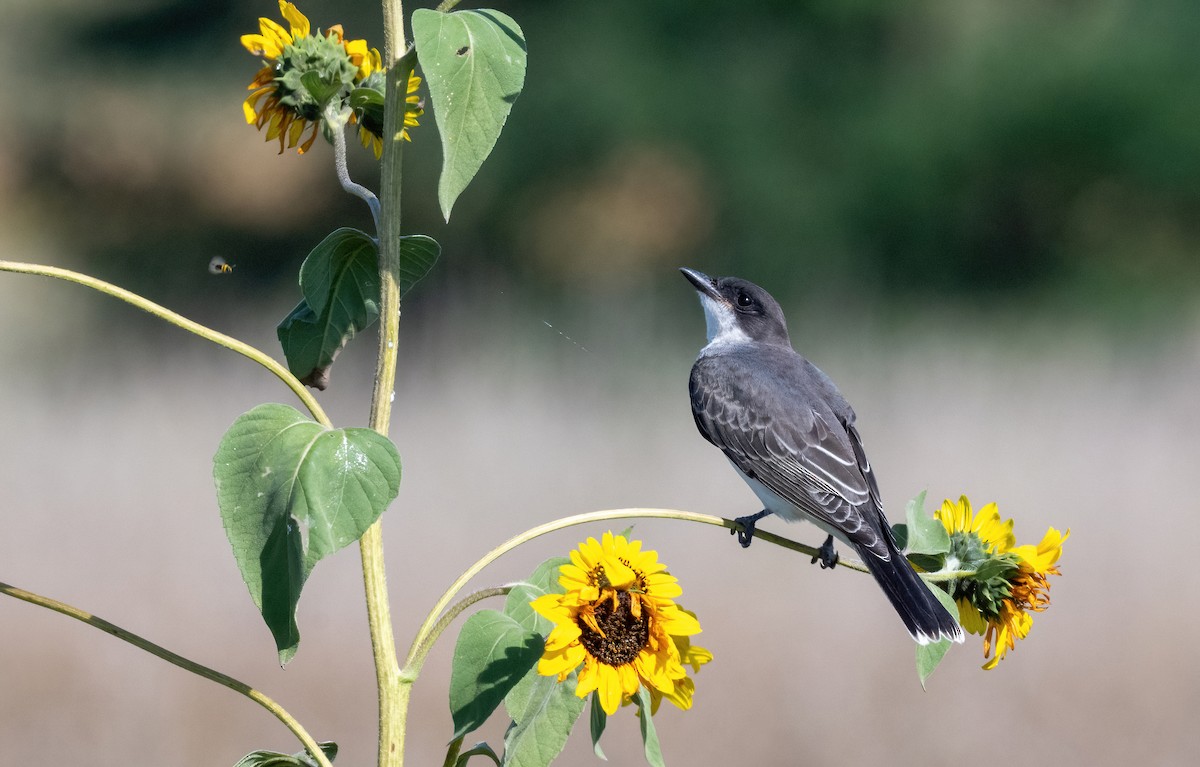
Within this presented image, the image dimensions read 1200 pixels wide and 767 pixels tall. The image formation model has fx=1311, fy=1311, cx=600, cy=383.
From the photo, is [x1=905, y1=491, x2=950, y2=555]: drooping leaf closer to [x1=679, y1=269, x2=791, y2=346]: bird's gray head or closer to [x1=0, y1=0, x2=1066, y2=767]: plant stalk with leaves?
[x1=0, y1=0, x2=1066, y2=767]: plant stalk with leaves

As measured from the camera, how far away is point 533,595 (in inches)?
79.6

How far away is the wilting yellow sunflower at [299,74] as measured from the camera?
2145 mm

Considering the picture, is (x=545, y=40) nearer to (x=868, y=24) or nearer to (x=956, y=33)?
(x=868, y=24)

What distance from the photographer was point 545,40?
16.6m

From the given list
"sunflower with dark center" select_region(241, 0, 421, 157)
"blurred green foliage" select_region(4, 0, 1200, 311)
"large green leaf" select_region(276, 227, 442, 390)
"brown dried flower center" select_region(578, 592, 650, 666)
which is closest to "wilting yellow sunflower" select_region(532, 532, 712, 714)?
"brown dried flower center" select_region(578, 592, 650, 666)

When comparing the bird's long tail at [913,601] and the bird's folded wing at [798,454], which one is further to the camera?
the bird's folded wing at [798,454]

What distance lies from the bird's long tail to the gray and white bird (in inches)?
0.7

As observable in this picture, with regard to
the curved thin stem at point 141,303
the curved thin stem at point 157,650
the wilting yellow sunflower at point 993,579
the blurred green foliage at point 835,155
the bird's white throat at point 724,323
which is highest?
the blurred green foliage at point 835,155

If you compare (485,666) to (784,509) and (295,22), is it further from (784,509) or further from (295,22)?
(784,509)

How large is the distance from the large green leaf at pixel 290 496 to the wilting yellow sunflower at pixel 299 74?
56 centimetres

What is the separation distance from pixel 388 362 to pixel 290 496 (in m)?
0.25

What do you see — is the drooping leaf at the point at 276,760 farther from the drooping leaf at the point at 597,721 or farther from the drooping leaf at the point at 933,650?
the drooping leaf at the point at 933,650

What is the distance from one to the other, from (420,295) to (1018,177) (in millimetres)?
7852

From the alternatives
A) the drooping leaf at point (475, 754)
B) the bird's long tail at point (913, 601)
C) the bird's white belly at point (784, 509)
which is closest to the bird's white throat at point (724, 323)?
the bird's white belly at point (784, 509)
